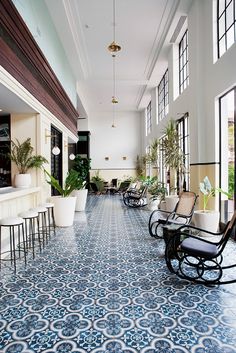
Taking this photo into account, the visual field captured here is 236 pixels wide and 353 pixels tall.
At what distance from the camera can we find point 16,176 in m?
5.03

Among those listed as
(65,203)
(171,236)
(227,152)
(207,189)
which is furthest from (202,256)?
(65,203)

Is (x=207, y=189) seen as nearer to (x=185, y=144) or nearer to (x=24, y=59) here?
(x=185, y=144)

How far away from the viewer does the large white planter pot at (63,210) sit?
5.74 meters

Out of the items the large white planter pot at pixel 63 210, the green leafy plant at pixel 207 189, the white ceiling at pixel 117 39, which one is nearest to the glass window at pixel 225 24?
the white ceiling at pixel 117 39

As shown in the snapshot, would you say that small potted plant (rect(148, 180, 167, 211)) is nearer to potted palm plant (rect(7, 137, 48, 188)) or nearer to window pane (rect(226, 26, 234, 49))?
potted palm plant (rect(7, 137, 48, 188))

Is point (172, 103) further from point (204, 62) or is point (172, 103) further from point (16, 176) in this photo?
point (16, 176)

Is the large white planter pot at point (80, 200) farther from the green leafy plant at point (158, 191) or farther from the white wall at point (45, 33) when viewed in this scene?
the white wall at point (45, 33)

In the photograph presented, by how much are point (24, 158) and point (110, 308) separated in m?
3.74

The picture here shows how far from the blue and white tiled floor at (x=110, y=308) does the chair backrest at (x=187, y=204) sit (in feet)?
3.26

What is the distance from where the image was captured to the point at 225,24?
4.91 m

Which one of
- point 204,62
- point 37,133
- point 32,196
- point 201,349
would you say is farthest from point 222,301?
point 204,62

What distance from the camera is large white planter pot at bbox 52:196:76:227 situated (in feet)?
18.8

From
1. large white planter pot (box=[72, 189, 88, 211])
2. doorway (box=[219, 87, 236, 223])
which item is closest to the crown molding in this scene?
large white planter pot (box=[72, 189, 88, 211])

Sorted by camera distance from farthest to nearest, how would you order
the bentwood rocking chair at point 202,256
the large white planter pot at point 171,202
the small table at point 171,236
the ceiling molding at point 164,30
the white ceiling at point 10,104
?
1. the large white planter pot at point 171,202
2. the ceiling molding at point 164,30
3. the white ceiling at point 10,104
4. the small table at point 171,236
5. the bentwood rocking chair at point 202,256
